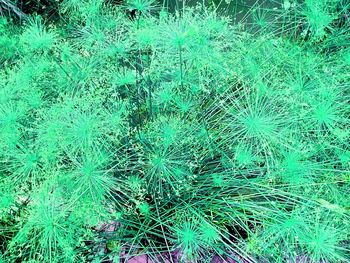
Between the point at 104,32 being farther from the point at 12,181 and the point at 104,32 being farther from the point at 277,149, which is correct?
the point at 277,149

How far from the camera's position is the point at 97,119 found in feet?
4.38

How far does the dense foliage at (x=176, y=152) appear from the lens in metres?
1.27

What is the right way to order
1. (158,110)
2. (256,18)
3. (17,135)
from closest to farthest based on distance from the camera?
(17,135), (158,110), (256,18)

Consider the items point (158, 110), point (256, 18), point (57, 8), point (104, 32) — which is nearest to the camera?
point (158, 110)

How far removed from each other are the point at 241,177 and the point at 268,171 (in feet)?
0.51

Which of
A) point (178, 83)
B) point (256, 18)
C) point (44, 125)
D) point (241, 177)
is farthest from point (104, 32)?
point (241, 177)

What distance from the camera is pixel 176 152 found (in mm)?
1385

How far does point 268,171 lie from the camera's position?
51.9 inches

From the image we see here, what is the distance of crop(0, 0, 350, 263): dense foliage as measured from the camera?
127 cm

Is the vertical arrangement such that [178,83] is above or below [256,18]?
below

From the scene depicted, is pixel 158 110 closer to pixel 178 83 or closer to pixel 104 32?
pixel 178 83

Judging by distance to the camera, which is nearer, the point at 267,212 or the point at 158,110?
the point at 267,212

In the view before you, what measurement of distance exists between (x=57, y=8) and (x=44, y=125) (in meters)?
1.10

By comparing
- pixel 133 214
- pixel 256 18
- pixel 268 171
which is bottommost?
pixel 133 214
